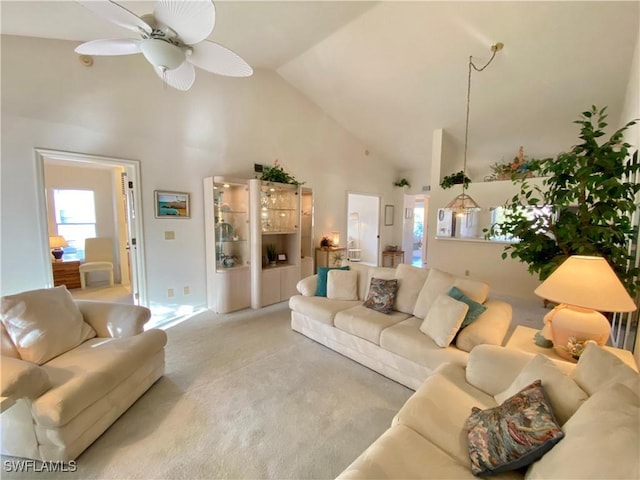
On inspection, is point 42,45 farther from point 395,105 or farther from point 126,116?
point 395,105

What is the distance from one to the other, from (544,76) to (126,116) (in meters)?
5.47

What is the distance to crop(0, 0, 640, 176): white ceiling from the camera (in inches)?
115

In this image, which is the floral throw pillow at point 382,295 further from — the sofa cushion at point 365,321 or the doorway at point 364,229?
the doorway at point 364,229

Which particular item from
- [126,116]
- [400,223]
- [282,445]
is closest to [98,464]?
[282,445]

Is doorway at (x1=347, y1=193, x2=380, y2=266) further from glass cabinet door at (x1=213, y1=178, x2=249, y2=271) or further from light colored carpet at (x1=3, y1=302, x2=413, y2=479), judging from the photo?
light colored carpet at (x1=3, y1=302, x2=413, y2=479)

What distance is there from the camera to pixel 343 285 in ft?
11.4

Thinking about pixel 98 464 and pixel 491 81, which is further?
pixel 491 81

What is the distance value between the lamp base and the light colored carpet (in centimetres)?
118

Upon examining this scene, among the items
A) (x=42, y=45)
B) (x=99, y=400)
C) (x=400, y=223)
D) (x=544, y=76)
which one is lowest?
(x=99, y=400)

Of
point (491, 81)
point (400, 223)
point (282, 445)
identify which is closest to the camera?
point (282, 445)

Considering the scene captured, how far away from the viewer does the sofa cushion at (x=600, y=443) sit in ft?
2.82

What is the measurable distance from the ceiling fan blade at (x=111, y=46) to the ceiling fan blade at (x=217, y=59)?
33 centimetres

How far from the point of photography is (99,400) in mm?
1876

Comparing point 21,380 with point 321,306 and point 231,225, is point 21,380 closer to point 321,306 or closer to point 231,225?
point 321,306
